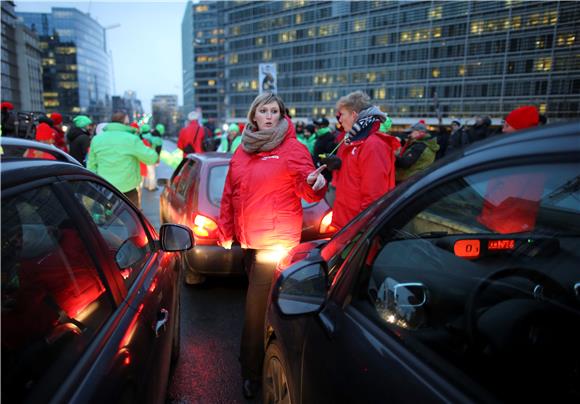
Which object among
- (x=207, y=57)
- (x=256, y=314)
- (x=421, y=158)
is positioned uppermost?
(x=207, y=57)

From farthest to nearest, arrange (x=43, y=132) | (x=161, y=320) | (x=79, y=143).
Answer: (x=43, y=132) → (x=79, y=143) → (x=161, y=320)

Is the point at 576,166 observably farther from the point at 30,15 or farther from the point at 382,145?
the point at 30,15

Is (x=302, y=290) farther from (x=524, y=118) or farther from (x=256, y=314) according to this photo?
(x=524, y=118)

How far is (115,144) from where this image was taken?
566 centimetres

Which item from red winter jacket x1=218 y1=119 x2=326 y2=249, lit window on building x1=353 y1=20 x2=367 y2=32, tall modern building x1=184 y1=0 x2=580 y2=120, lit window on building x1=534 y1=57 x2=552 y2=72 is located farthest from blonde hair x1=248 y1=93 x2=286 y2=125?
lit window on building x1=353 y1=20 x2=367 y2=32

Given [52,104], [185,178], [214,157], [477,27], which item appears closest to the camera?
[214,157]

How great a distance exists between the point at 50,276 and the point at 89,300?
8.1 inches

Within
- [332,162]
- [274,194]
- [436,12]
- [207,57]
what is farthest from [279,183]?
[207,57]

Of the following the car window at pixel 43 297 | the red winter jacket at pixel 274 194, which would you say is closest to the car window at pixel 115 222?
the car window at pixel 43 297

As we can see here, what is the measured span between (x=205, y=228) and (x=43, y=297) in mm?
3245

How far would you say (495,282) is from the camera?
1.50 m

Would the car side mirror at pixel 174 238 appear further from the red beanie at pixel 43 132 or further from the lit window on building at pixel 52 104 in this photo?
the lit window on building at pixel 52 104

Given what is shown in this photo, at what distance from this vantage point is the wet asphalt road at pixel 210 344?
9.64ft

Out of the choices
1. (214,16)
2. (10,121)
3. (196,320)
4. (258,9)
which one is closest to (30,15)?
(214,16)
